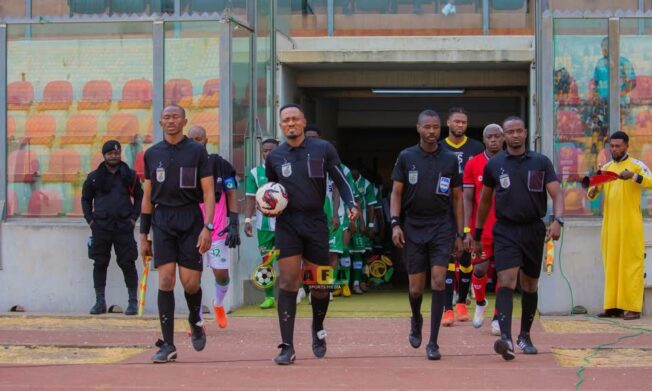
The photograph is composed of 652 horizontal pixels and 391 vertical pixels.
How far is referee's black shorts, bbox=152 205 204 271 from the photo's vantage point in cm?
932

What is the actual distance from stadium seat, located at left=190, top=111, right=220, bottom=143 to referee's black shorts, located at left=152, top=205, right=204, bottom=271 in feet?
14.4

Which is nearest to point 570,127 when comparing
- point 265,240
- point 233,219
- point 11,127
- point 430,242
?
point 265,240

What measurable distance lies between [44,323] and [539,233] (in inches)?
233

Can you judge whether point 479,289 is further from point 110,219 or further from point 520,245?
point 110,219

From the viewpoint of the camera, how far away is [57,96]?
14.2 metres

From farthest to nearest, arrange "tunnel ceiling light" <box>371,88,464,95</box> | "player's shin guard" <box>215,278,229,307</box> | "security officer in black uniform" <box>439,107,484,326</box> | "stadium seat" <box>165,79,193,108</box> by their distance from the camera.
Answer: "tunnel ceiling light" <box>371,88,464,95</box> → "stadium seat" <box>165,79,193,108</box> → "security officer in black uniform" <box>439,107,484,326</box> → "player's shin guard" <box>215,278,229,307</box>

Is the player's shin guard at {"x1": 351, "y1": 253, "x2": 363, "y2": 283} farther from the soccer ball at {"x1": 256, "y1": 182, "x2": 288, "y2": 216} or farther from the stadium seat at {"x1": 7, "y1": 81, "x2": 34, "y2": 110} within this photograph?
the soccer ball at {"x1": 256, "y1": 182, "x2": 288, "y2": 216}

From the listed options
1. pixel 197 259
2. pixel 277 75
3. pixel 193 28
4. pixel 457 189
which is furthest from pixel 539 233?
pixel 277 75

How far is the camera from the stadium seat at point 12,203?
14250 mm

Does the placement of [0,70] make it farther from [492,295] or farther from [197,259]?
[492,295]

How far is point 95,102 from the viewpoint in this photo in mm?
14133

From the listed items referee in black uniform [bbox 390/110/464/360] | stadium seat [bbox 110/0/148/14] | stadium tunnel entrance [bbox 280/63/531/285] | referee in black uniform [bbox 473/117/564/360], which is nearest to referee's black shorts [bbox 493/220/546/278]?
referee in black uniform [bbox 473/117/564/360]

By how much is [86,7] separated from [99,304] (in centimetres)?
492

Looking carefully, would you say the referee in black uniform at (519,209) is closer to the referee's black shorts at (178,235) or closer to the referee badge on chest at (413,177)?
the referee badge on chest at (413,177)
